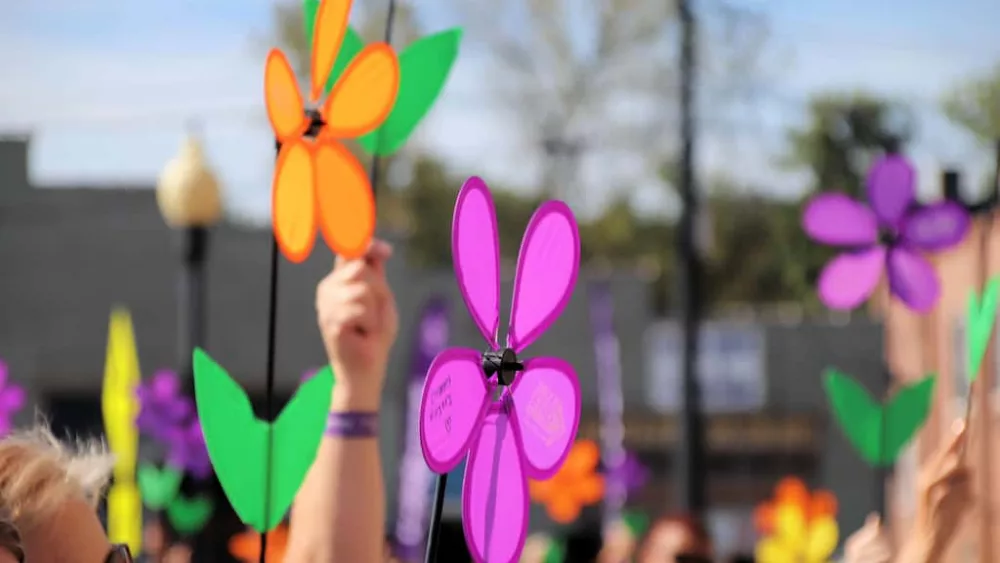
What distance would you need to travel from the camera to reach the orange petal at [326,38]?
2719 millimetres

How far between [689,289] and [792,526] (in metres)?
4.76

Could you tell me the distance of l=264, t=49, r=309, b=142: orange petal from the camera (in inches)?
105

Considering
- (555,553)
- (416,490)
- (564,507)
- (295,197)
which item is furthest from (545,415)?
(416,490)

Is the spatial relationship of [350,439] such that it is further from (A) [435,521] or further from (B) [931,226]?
(B) [931,226]

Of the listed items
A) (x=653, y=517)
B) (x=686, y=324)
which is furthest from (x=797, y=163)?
(x=686, y=324)

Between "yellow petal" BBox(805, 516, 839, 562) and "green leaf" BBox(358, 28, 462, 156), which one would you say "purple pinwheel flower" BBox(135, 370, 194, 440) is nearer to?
"yellow petal" BBox(805, 516, 839, 562)

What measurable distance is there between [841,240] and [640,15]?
62.4 ft

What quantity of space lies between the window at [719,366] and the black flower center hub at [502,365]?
20294 millimetres

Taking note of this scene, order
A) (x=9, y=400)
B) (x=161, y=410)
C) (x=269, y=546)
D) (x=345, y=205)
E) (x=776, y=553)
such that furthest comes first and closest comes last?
(x=776, y=553), (x=161, y=410), (x=9, y=400), (x=269, y=546), (x=345, y=205)

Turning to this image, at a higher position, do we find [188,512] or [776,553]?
[188,512]

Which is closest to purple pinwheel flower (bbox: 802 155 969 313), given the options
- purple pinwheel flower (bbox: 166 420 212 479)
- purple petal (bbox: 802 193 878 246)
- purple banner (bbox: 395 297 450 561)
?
purple petal (bbox: 802 193 878 246)

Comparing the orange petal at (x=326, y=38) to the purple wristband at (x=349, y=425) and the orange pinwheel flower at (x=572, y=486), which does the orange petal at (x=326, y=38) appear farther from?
the orange pinwheel flower at (x=572, y=486)

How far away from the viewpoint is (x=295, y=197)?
2678 millimetres

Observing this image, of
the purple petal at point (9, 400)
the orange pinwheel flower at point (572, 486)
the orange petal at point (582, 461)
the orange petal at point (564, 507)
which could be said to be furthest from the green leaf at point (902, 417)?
the orange petal at point (582, 461)
